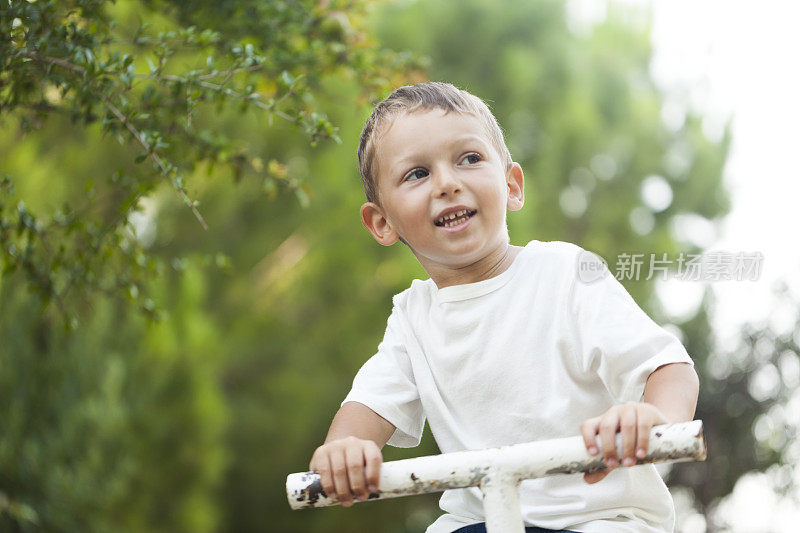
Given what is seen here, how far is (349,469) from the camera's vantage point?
1.47 metres

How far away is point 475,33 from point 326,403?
6.06 metres

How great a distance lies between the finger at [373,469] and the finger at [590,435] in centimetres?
33

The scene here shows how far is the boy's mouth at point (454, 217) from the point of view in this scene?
1.88 metres

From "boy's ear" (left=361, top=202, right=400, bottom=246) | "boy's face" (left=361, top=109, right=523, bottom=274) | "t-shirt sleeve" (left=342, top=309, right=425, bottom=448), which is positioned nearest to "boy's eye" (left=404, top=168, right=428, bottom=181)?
"boy's face" (left=361, top=109, right=523, bottom=274)

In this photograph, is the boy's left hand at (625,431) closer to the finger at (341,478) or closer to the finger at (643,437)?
the finger at (643,437)

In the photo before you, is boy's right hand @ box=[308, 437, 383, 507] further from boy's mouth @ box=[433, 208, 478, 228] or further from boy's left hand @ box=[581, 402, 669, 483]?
boy's mouth @ box=[433, 208, 478, 228]

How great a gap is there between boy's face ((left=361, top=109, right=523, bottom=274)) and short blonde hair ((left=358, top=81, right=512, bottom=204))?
0.03 m

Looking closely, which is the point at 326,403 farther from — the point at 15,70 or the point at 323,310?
the point at 15,70

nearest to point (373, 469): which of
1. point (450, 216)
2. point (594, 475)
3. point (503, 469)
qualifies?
point (503, 469)

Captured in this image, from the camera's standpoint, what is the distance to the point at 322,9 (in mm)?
3121

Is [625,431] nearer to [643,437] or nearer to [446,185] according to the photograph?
[643,437]

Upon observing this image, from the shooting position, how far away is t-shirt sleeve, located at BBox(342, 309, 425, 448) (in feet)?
6.46

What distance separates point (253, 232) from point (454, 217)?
31.4 feet

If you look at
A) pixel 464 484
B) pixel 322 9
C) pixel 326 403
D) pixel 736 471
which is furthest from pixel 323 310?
pixel 464 484
